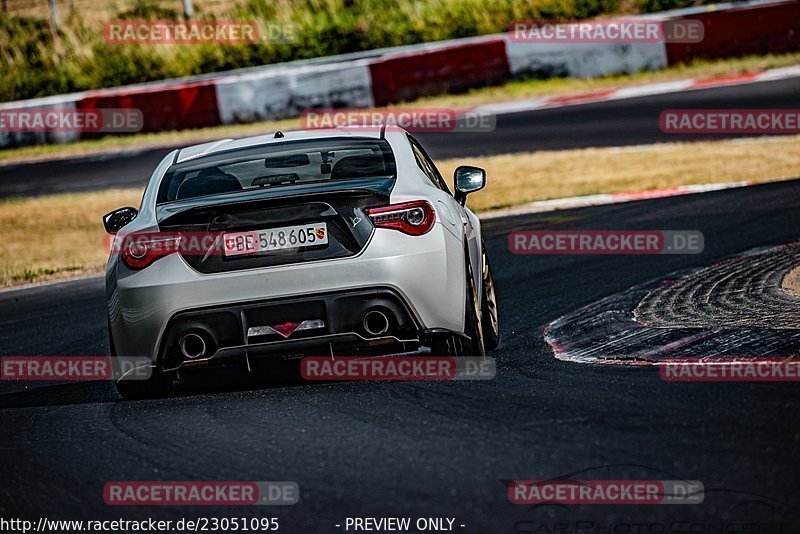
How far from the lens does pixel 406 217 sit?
20.1 ft

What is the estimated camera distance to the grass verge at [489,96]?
76.2 feet

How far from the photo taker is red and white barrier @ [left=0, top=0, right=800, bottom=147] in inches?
925

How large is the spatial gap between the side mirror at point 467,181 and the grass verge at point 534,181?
23.0 feet

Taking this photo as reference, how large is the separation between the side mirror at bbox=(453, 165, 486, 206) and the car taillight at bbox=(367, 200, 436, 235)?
1.29 metres

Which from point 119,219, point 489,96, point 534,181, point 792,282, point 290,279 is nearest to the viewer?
point 290,279

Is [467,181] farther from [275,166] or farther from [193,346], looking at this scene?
[193,346]

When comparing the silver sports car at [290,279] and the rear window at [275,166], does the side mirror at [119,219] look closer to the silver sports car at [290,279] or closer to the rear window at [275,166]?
the rear window at [275,166]

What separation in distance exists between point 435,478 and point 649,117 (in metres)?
15.9

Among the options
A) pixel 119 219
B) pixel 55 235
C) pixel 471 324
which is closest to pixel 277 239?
pixel 471 324

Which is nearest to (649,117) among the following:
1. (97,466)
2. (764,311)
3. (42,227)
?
(42,227)

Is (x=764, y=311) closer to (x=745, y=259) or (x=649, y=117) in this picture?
(x=745, y=259)

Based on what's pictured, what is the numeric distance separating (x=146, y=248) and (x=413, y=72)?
1908 centimetres

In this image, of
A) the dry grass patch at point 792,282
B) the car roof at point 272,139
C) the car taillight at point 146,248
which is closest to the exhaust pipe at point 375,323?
the car taillight at point 146,248

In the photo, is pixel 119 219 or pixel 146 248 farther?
pixel 119 219
